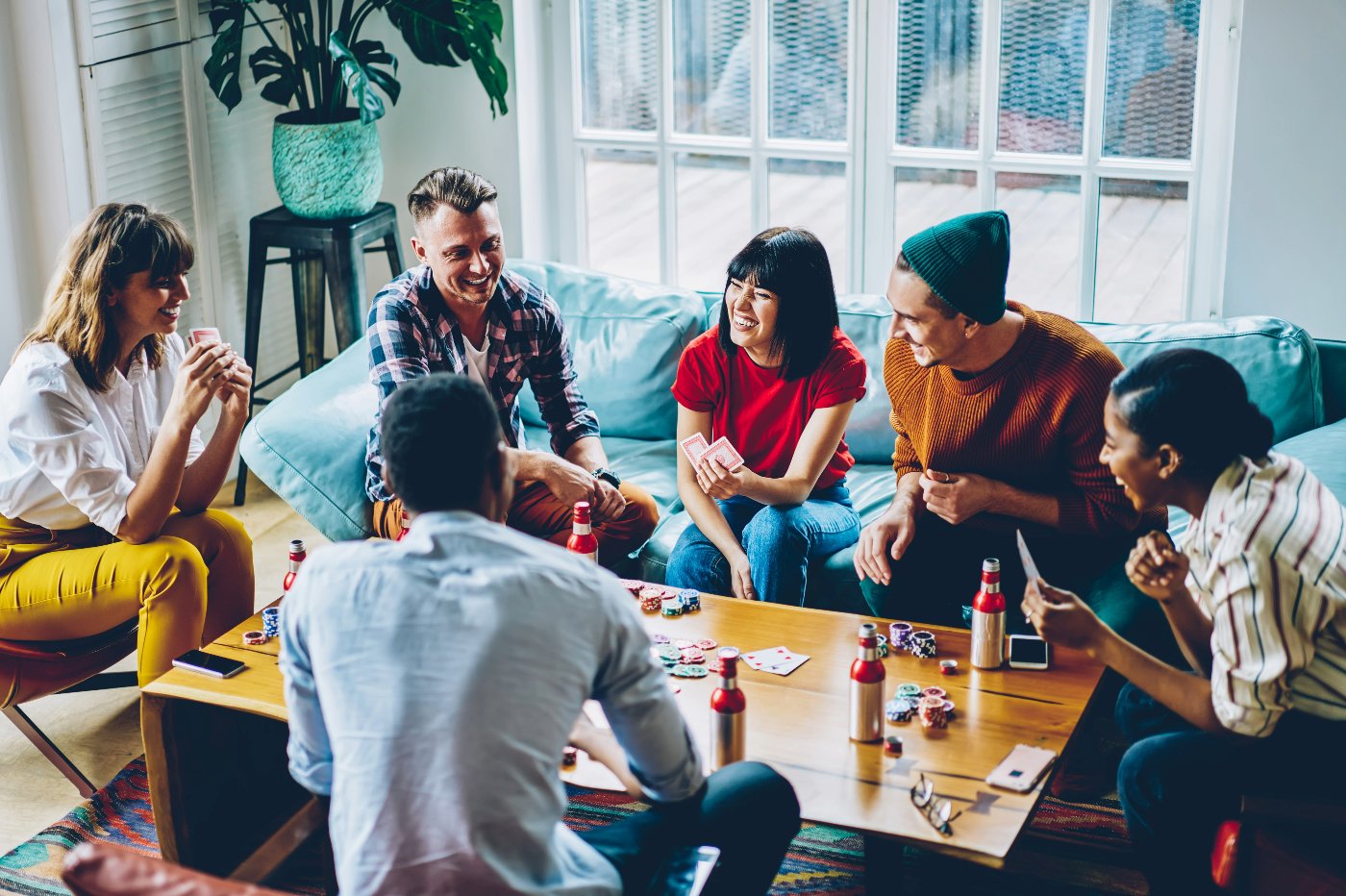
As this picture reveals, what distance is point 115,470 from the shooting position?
2.81m

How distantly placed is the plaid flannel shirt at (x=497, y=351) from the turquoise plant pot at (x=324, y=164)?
0.94m

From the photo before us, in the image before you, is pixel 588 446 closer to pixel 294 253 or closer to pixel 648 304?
pixel 648 304

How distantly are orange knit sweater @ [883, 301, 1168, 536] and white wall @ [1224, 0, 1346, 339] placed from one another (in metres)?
0.99

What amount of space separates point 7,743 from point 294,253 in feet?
5.67

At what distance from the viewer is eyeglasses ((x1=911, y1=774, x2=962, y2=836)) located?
1.97 meters

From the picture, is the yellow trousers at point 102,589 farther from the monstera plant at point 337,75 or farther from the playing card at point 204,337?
the monstera plant at point 337,75

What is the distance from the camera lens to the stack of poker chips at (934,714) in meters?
2.23

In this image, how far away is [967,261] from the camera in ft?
8.60

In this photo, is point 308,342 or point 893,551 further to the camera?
point 308,342

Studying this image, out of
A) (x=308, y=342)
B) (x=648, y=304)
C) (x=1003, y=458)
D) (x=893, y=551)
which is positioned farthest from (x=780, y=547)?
(x=308, y=342)

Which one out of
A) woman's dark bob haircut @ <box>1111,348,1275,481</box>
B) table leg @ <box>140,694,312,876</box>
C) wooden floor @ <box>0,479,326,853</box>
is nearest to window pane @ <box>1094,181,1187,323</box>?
woman's dark bob haircut @ <box>1111,348,1275,481</box>

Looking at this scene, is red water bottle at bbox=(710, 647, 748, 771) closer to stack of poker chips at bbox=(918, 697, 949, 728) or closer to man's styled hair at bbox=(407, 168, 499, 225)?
stack of poker chips at bbox=(918, 697, 949, 728)

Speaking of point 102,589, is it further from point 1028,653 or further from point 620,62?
point 620,62

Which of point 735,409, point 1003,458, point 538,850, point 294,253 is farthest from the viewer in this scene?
point 294,253
